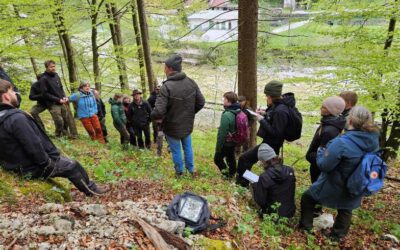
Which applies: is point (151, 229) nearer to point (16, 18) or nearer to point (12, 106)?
point (12, 106)

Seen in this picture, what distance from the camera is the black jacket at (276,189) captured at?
16.6 feet

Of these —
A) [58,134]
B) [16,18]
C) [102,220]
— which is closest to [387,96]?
[102,220]

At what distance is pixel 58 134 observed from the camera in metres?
9.97

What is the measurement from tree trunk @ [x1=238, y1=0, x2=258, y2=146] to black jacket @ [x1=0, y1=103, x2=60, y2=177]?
157 inches

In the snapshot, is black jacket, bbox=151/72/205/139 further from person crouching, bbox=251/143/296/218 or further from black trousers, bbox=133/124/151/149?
black trousers, bbox=133/124/151/149

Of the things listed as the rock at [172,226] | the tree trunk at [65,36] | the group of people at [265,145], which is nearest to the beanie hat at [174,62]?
the group of people at [265,145]

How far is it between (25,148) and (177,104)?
8.87ft

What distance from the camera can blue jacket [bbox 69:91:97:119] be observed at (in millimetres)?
Result: 9250

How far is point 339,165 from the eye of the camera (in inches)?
175

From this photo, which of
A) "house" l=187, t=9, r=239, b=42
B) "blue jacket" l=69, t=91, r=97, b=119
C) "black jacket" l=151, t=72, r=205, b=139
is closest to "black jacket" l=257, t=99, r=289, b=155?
"black jacket" l=151, t=72, r=205, b=139

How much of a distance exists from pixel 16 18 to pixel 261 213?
9.45m

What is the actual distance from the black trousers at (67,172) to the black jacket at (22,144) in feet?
0.20

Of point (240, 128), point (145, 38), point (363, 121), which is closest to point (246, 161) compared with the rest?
point (240, 128)

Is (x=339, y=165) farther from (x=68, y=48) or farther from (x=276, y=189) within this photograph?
(x=68, y=48)
